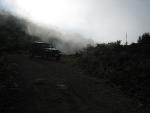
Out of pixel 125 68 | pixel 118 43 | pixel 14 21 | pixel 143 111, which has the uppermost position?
pixel 14 21

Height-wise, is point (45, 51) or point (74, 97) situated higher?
point (45, 51)

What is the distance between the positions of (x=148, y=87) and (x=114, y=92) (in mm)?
2063

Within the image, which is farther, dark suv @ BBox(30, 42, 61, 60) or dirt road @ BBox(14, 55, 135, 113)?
dark suv @ BBox(30, 42, 61, 60)

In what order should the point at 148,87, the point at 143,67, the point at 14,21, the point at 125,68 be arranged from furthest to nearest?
the point at 14,21, the point at 125,68, the point at 143,67, the point at 148,87

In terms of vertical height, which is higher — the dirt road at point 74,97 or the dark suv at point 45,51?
the dark suv at point 45,51

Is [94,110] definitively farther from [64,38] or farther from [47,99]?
[64,38]

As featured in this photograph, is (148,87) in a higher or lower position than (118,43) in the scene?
lower

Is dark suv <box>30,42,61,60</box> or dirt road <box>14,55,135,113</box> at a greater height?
dark suv <box>30,42,61,60</box>

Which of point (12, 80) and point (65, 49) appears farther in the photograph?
point (65, 49)

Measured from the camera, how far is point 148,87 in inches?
615

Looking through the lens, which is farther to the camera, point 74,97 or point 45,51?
point 45,51

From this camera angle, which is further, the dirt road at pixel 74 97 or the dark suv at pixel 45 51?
the dark suv at pixel 45 51

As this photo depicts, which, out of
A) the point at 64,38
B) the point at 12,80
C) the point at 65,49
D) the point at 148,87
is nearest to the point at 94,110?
the point at 148,87

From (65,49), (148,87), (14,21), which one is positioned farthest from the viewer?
(14,21)
